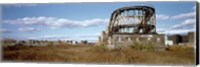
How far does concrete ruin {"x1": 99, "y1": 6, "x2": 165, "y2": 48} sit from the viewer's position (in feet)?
10.6

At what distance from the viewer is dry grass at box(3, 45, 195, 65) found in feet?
10.4

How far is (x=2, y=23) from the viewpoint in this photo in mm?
3479

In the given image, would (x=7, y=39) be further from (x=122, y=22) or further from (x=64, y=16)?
(x=122, y=22)

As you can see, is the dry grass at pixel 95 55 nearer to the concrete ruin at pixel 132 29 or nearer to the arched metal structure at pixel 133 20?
the concrete ruin at pixel 132 29

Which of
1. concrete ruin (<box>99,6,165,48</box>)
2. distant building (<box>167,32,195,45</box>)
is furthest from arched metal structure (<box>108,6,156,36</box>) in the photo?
distant building (<box>167,32,195,45</box>)

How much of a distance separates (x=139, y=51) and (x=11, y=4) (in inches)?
55.4

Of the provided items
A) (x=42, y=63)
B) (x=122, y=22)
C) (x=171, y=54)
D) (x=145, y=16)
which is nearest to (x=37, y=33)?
(x=42, y=63)

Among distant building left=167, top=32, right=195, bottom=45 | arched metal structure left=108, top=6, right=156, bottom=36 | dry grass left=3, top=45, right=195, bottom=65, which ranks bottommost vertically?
dry grass left=3, top=45, right=195, bottom=65

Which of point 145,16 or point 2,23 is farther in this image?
point 2,23

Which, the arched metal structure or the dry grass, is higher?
the arched metal structure

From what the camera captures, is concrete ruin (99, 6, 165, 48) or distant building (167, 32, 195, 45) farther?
concrete ruin (99, 6, 165, 48)

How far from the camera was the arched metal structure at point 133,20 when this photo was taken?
3230 mm

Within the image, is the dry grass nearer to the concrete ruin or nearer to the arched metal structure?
the concrete ruin

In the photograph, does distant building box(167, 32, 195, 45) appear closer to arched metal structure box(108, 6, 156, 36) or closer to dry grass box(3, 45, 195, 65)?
dry grass box(3, 45, 195, 65)
